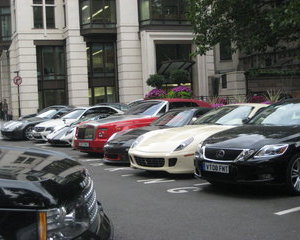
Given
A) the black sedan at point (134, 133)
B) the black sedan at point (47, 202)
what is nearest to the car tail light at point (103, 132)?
the black sedan at point (134, 133)

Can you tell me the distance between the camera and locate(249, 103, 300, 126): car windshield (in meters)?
7.86

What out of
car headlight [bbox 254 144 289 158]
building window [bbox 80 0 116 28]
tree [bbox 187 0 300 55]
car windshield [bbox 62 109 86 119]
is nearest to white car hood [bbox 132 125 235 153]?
car headlight [bbox 254 144 289 158]

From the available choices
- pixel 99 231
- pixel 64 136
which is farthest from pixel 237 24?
pixel 99 231

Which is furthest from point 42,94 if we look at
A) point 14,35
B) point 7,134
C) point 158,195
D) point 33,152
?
point 33,152

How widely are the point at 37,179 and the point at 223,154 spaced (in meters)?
4.39

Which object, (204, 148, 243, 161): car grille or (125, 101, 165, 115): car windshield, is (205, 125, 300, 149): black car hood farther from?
(125, 101, 165, 115): car windshield

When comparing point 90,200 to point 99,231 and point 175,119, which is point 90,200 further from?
point 175,119

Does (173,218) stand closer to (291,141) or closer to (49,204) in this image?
(291,141)

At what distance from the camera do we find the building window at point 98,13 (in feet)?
118

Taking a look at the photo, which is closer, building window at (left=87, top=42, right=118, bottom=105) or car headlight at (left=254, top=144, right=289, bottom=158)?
car headlight at (left=254, top=144, right=289, bottom=158)

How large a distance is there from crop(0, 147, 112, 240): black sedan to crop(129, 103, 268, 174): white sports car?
5.14 metres

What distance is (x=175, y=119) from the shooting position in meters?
11.1

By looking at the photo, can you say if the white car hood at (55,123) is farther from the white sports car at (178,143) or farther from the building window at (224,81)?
the building window at (224,81)

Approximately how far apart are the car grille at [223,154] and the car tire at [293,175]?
2.42 feet
